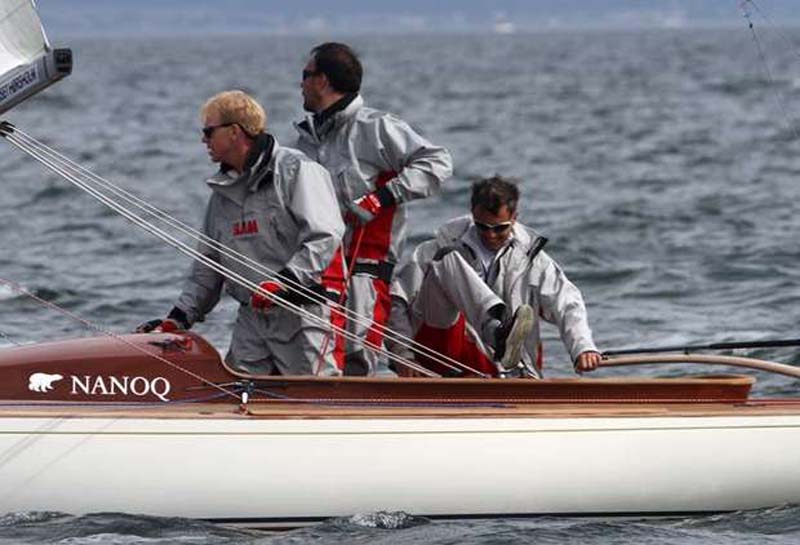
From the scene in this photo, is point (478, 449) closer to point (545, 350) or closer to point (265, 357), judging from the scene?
point (265, 357)

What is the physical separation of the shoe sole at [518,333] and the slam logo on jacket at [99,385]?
1.36m

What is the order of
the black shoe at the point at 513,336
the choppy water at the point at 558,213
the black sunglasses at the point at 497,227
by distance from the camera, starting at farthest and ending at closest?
the black sunglasses at the point at 497,227 → the black shoe at the point at 513,336 → the choppy water at the point at 558,213

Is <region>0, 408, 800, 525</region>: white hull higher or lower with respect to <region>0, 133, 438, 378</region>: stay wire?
lower

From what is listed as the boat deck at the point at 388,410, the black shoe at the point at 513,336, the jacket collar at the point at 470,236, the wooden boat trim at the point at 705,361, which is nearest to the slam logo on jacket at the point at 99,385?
the boat deck at the point at 388,410

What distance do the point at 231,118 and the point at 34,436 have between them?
56.6 inches

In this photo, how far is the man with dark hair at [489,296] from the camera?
27.8 feet

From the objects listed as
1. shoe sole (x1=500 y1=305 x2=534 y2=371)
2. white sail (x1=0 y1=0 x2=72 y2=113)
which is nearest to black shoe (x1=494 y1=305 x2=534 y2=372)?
shoe sole (x1=500 y1=305 x2=534 y2=371)

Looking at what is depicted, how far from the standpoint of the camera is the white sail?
7469mm

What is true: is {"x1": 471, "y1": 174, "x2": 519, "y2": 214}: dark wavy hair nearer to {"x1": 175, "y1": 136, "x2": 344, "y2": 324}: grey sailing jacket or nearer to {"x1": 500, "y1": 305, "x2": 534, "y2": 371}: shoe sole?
{"x1": 500, "y1": 305, "x2": 534, "y2": 371}: shoe sole

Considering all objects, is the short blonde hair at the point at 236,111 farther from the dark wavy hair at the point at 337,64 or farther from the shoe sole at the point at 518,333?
the shoe sole at the point at 518,333

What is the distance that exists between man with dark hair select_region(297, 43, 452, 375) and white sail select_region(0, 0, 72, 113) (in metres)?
1.35

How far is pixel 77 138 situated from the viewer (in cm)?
3719

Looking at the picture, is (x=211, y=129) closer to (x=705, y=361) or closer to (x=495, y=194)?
(x=495, y=194)

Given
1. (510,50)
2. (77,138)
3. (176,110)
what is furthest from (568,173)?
(510,50)
